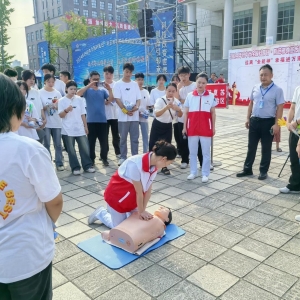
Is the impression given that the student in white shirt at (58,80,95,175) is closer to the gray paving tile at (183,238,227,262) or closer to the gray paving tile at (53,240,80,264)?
the gray paving tile at (53,240,80,264)

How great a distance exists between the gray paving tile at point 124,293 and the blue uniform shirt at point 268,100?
3313 mm

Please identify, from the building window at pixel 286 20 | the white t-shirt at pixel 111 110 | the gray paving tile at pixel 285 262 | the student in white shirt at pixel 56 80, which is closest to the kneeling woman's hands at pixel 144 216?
the gray paving tile at pixel 285 262

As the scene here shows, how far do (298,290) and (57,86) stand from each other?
5.30 m

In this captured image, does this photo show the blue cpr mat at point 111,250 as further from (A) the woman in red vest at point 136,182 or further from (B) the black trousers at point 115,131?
(B) the black trousers at point 115,131

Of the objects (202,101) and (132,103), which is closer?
(202,101)

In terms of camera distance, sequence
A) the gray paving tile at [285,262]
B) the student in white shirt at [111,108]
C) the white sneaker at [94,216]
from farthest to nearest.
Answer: the student in white shirt at [111,108], the white sneaker at [94,216], the gray paving tile at [285,262]

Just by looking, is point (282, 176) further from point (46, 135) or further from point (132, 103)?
point (46, 135)

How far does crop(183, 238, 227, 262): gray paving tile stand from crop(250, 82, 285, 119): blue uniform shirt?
97.7 inches

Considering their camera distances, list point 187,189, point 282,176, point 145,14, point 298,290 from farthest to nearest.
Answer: point 145,14, point 282,176, point 187,189, point 298,290

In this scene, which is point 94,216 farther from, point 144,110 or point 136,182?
point 144,110

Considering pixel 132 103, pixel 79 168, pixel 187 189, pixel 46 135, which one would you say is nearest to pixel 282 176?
pixel 187 189

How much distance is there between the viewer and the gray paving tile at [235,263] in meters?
2.36

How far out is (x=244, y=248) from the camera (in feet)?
8.82

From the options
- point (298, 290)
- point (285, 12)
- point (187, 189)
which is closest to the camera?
point (298, 290)
